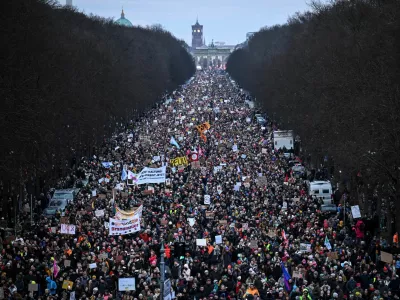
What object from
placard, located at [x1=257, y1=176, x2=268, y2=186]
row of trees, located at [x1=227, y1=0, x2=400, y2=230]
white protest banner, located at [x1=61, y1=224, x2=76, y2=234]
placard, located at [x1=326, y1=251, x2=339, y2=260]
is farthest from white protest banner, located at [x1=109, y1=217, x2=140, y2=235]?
placard, located at [x1=257, y1=176, x2=268, y2=186]

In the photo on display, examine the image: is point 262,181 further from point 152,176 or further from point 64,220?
point 64,220

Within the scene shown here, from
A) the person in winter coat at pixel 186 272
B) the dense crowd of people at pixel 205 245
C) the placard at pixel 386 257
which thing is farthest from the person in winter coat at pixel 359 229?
the person in winter coat at pixel 186 272

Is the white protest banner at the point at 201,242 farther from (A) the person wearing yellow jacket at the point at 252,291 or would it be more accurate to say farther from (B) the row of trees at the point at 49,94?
(B) the row of trees at the point at 49,94

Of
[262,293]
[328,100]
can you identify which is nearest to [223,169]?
[328,100]

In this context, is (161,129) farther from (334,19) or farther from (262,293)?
(262,293)

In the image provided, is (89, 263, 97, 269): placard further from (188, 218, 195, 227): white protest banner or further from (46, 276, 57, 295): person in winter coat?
(188, 218, 195, 227): white protest banner
